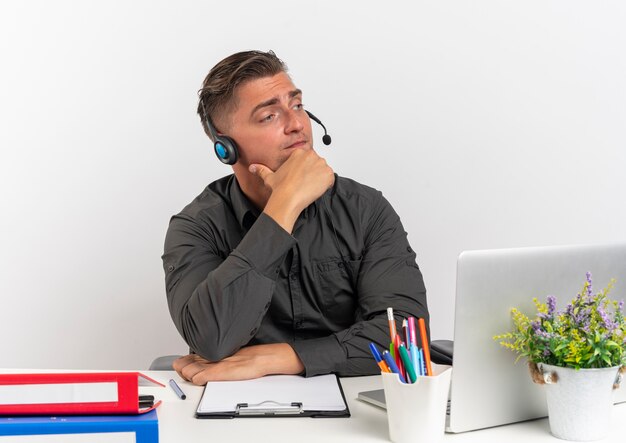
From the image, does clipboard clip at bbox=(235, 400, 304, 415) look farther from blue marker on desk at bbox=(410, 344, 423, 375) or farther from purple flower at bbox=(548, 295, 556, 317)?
purple flower at bbox=(548, 295, 556, 317)

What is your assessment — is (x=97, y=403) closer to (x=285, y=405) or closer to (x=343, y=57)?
(x=285, y=405)

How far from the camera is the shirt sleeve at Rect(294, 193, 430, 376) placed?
1729 millimetres

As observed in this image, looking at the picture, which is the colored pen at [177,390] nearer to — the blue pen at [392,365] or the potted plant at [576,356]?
the blue pen at [392,365]

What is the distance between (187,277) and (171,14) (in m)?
1.45

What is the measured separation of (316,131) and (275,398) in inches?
71.2

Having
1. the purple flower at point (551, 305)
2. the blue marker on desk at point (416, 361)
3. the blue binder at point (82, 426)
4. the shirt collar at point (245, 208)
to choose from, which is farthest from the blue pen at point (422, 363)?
the shirt collar at point (245, 208)

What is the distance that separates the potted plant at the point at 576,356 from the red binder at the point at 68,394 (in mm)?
568

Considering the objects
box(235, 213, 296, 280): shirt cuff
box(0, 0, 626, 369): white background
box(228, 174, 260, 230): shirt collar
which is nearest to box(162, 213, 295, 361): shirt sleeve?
box(235, 213, 296, 280): shirt cuff

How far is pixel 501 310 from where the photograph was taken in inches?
49.8

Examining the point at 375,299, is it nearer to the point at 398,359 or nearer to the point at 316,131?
the point at 398,359

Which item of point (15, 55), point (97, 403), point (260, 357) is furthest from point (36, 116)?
point (97, 403)

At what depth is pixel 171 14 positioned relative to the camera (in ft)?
10.1

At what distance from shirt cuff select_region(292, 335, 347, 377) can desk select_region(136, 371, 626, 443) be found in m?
0.25

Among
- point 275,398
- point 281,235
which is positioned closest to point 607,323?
point 275,398
